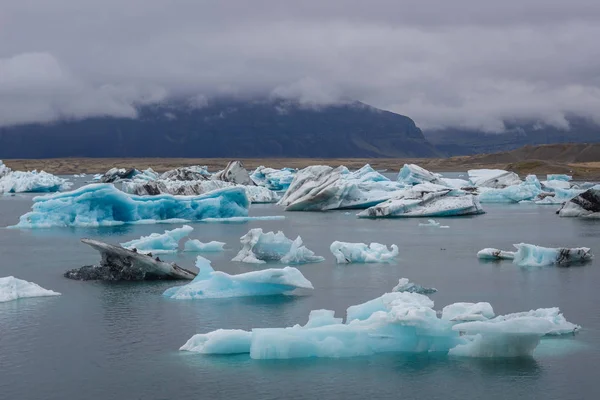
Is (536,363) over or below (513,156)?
below

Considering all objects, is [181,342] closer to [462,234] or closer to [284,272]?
[284,272]

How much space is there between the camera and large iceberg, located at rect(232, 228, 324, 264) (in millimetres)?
16359

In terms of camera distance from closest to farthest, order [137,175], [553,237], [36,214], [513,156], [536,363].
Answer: [536,363], [553,237], [36,214], [137,175], [513,156]

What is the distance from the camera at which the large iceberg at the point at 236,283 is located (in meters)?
12.6

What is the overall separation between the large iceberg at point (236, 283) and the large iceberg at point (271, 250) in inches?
136

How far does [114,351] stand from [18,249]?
424 inches

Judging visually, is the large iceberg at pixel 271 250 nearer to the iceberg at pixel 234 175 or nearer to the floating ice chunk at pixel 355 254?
the floating ice chunk at pixel 355 254

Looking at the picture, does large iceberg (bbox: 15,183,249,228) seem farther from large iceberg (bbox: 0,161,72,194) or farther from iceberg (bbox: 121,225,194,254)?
large iceberg (bbox: 0,161,72,194)

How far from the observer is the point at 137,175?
5338cm

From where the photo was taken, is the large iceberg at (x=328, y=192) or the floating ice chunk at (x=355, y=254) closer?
the floating ice chunk at (x=355, y=254)

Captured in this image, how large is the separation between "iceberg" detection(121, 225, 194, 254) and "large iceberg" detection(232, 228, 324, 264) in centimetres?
167

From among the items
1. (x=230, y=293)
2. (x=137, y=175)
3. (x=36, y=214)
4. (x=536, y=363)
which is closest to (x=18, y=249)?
(x=36, y=214)

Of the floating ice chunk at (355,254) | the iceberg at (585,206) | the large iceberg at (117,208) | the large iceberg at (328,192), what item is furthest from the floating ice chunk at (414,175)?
the floating ice chunk at (355,254)

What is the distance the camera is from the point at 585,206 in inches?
1080
